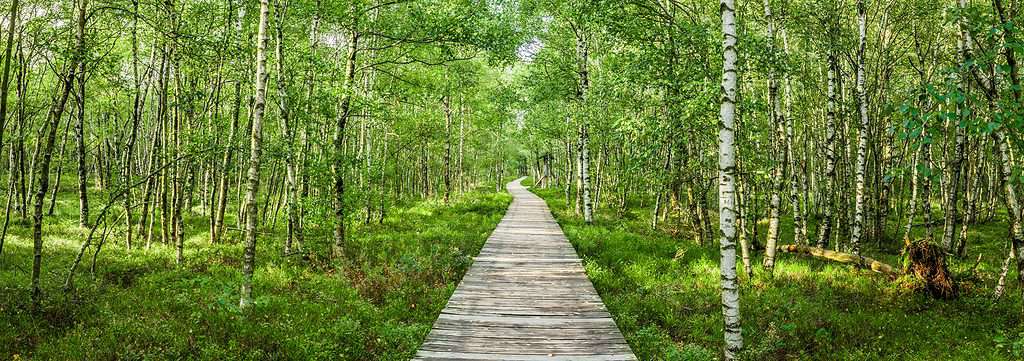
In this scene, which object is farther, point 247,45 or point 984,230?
point 984,230

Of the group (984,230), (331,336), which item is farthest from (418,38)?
(984,230)

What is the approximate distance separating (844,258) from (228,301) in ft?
47.4

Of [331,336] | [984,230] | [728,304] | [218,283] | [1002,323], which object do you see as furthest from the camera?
[984,230]

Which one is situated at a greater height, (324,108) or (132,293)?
(324,108)

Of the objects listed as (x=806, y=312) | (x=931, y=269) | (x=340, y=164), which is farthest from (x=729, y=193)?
(x=340, y=164)

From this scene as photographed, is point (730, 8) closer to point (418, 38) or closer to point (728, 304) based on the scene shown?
point (728, 304)

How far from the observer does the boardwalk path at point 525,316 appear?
23.3 feet

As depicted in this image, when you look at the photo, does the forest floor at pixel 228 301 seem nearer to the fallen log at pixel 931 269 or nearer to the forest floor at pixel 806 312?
the forest floor at pixel 806 312

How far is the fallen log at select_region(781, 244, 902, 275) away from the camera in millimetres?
11742

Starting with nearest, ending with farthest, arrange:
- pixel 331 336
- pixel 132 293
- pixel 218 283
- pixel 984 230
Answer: pixel 331 336 → pixel 132 293 → pixel 218 283 → pixel 984 230

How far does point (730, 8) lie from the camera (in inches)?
263

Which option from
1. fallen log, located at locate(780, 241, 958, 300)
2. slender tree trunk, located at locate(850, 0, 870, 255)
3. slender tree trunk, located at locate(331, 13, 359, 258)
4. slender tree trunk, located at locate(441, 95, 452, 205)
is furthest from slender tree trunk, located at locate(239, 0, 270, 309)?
slender tree trunk, located at locate(441, 95, 452, 205)

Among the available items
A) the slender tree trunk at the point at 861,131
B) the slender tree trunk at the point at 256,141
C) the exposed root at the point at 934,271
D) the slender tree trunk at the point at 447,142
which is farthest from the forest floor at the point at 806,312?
the slender tree trunk at the point at 447,142

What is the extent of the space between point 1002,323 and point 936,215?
76.2 feet
